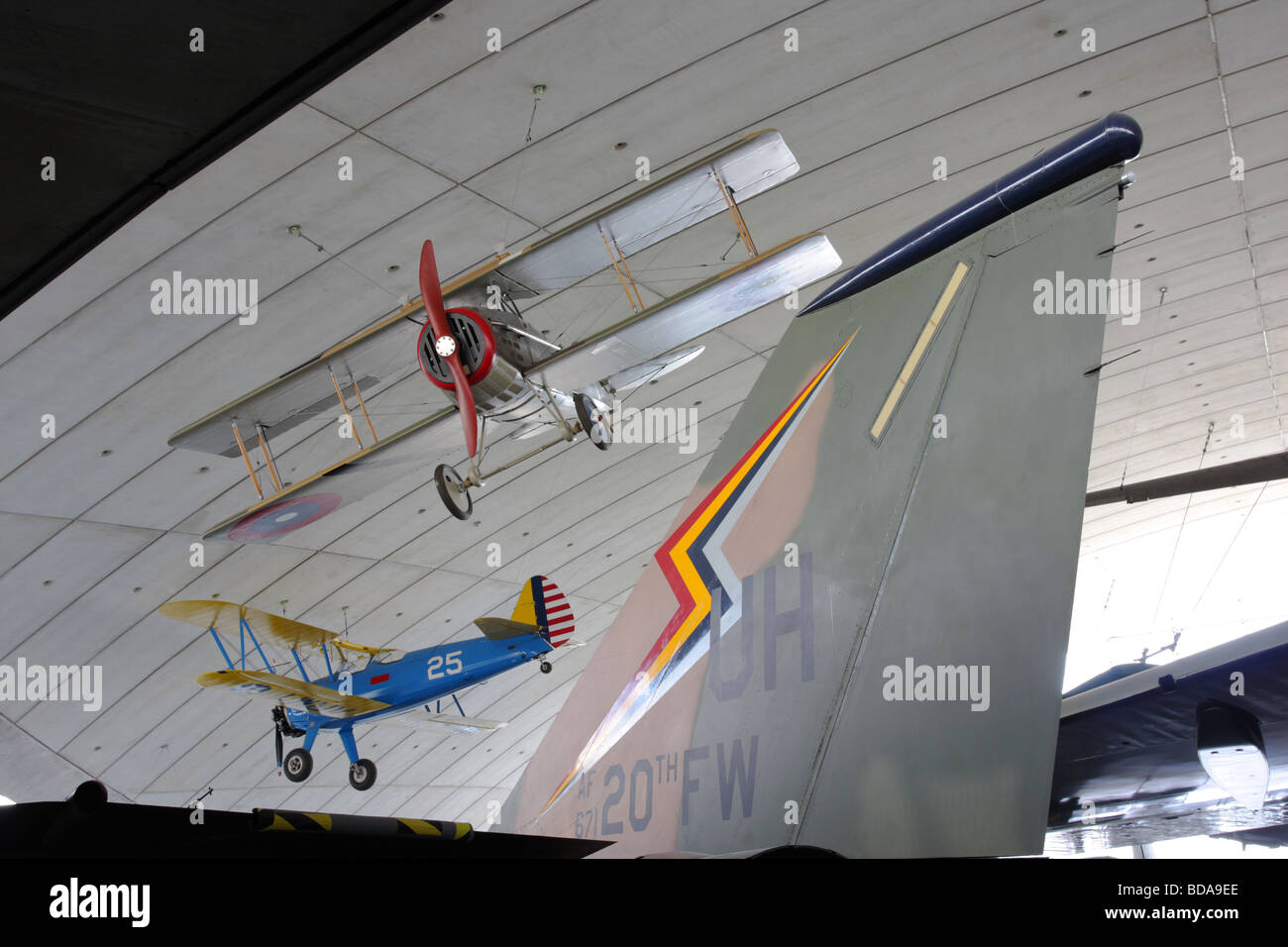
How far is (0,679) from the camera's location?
1777cm

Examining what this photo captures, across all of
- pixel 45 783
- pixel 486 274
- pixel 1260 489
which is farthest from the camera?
pixel 1260 489

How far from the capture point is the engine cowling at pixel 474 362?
10320 millimetres

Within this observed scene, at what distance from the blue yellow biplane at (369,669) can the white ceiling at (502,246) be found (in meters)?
2.21

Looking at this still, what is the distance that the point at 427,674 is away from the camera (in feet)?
49.2

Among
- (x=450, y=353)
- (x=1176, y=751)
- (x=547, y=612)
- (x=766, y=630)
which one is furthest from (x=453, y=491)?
(x=766, y=630)

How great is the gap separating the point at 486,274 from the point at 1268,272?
15.0m

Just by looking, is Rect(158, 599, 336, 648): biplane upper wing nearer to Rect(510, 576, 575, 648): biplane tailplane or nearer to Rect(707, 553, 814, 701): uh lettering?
Rect(510, 576, 575, 648): biplane tailplane

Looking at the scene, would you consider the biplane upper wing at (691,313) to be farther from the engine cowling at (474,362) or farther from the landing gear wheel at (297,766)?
the landing gear wheel at (297,766)

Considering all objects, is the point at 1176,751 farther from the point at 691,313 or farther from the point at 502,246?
the point at 502,246

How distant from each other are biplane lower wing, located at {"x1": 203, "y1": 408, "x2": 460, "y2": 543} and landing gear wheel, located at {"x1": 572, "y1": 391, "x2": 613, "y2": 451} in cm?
137

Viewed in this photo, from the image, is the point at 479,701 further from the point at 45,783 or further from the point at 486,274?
the point at 486,274

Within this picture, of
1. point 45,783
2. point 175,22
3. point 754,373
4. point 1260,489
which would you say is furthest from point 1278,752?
point 1260,489

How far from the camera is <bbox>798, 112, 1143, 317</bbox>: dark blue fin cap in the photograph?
8.02 feet

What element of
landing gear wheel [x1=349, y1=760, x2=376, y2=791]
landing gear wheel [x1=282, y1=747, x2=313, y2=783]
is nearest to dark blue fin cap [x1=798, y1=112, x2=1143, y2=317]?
landing gear wheel [x1=282, y1=747, x2=313, y2=783]
